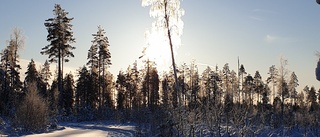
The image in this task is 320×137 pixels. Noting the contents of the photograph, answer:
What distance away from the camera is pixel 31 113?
22281 mm

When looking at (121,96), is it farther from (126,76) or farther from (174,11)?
(174,11)

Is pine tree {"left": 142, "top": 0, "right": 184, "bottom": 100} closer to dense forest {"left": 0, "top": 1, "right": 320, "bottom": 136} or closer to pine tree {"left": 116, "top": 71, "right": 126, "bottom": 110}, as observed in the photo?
dense forest {"left": 0, "top": 1, "right": 320, "bottom": 136}

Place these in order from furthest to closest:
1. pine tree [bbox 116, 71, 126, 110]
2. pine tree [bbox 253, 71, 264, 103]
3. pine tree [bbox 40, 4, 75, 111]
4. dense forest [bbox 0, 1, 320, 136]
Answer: pine tree [bbox 253, 71, 264, 103]
pine tree [bbox 116, 71, 126, 110]
pine tree [bbox 40, 4, 75, 111]
dense forest [bbox 0, 1, 320, 136]

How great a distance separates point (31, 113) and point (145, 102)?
45.3 metres

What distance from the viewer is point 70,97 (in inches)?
2549

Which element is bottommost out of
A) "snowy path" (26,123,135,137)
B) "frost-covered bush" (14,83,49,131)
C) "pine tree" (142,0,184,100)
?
"snowy path" (26,123,135,137)

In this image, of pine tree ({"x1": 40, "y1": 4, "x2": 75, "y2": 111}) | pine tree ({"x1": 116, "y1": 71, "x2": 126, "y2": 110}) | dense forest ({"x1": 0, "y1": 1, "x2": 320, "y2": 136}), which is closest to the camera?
dense forest ({"x1": 0, "y1": 1, "x2": 320, "y2": 136})

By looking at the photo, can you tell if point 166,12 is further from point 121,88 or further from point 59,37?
point 121,88

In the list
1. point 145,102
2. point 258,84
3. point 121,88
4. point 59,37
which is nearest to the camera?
point 59,37

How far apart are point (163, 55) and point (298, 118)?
1055 centimetres

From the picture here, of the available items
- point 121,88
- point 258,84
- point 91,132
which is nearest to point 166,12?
point 91,132

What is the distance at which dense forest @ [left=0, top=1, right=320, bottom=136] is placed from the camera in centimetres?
1409

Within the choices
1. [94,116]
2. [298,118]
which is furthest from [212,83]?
[298,118]

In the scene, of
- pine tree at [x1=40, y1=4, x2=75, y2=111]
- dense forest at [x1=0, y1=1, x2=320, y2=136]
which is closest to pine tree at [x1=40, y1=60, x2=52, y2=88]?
dense forest at [x1=0, y1=1, x2=320, y2=136]
